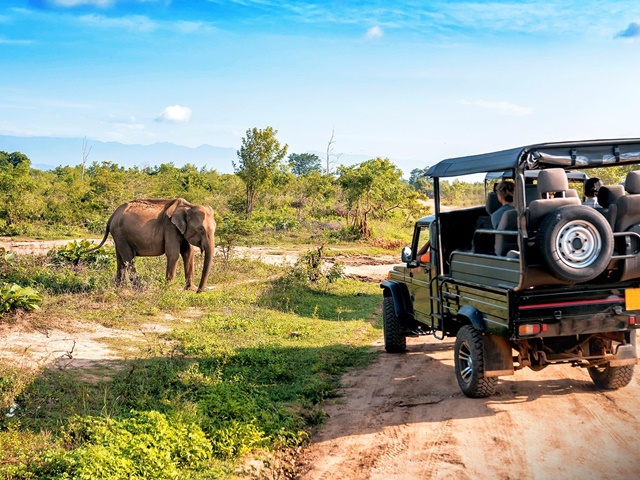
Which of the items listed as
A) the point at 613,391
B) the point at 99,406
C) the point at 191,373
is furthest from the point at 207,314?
the point at 613,391

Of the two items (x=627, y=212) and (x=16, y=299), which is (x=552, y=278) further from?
(x=16, y=299)

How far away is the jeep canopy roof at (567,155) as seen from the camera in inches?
264

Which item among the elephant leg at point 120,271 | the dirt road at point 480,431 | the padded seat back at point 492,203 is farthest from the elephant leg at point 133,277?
the padded seat back at point 492,203

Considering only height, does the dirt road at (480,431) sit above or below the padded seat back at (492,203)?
below

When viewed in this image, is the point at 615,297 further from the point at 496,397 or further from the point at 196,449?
the point at 196,449

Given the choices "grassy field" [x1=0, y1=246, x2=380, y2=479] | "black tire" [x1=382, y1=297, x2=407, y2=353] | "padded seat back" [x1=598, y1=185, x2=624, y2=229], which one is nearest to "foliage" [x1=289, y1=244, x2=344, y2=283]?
"grassy field" [x1=0, y1=246, x2=380, y2=479]

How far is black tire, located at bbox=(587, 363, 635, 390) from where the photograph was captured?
7.61 metres

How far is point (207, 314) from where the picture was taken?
1240 centimetres

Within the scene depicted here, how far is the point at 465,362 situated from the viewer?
773 centimetres

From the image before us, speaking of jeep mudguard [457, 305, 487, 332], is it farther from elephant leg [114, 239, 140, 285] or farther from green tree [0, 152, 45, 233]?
green tree [0, 152, 45, 233]

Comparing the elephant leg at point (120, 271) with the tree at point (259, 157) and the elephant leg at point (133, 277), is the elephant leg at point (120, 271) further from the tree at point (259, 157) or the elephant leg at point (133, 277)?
the tree at point (259, 157)

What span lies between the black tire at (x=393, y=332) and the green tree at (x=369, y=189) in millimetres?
18399

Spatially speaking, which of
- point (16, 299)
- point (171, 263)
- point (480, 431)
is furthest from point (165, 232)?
point (480, 431)

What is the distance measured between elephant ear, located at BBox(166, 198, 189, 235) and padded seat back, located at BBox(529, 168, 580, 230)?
10162 millimetres
